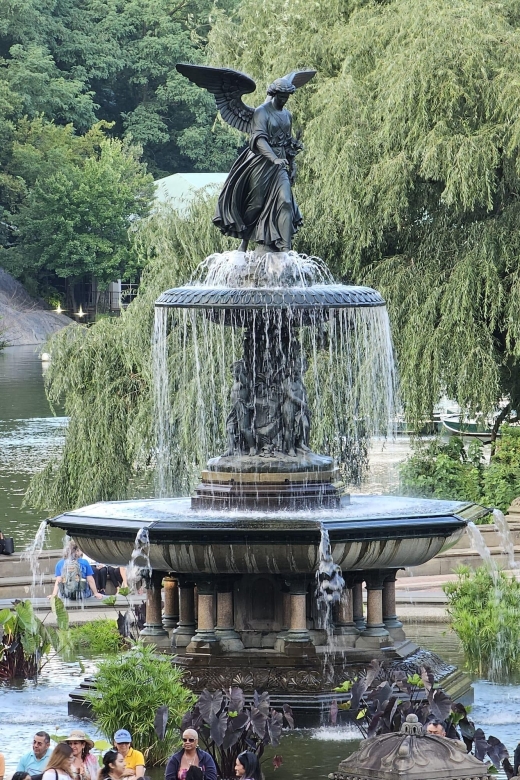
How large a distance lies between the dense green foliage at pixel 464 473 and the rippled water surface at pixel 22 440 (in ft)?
20.7

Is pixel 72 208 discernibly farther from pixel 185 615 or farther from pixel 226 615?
pixel 226 615

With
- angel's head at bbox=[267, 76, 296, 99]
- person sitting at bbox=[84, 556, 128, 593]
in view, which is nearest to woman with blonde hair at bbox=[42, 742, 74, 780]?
angel's head at bbox=[267, 76, 296, 99]

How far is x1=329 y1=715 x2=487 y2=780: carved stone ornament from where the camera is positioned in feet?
34.7

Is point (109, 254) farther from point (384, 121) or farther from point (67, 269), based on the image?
point (384, 121)

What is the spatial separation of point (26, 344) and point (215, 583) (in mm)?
82172

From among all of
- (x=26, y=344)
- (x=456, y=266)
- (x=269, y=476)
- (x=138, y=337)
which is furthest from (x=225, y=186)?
(x=26, y=344)

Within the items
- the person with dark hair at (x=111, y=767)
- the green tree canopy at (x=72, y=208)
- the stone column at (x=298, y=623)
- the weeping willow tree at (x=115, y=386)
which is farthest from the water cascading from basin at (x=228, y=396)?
the green tree canopy at (x=72, y=208)

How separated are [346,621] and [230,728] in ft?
11.5

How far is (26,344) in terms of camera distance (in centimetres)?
9850

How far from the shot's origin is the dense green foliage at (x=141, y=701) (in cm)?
1509

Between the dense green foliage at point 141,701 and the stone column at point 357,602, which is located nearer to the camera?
the dense green foliage at point 141,701

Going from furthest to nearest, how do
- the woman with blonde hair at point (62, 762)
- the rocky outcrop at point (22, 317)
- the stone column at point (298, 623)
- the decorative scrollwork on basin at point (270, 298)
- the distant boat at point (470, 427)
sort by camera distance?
the rocky outcrop at point (22, 317), the distant boat at point (470, 427), the decorative scrollwork on basin at point (270, 298), the stone column at point (298, 623), the woman with blonde hair at point (62, 762)

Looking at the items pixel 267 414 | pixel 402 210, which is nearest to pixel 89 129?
pixel 402 210

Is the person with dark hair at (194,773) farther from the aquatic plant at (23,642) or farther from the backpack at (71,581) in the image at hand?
the backpack at (71,581)
